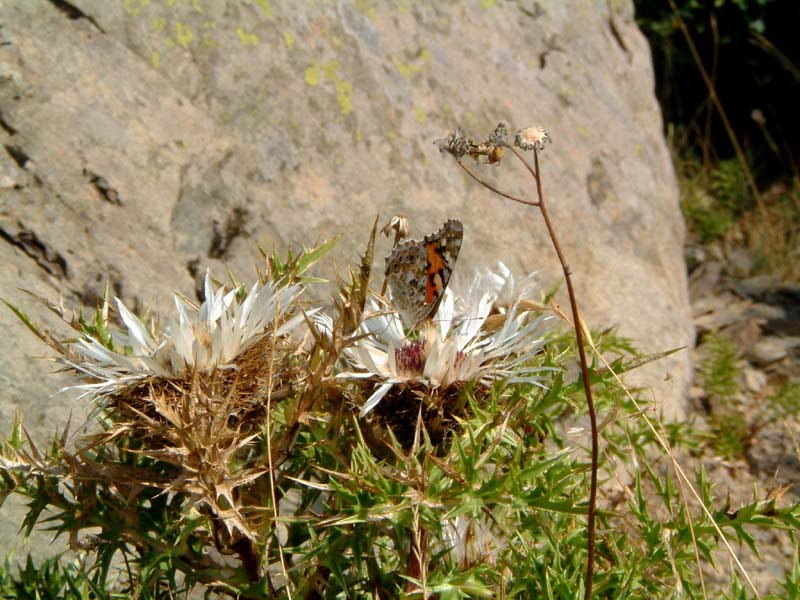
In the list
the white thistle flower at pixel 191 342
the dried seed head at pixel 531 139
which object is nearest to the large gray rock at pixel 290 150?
the white thistle flower at pixel 191 342

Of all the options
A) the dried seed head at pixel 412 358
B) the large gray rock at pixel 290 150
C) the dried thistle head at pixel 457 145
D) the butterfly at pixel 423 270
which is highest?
the dried thistle head at pixel 457 145

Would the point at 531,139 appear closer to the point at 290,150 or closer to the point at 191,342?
the point at 191,342

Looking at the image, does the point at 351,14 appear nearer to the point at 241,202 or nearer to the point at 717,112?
the point at 241,202

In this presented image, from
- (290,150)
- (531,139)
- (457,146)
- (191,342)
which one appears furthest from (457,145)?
(290,150)

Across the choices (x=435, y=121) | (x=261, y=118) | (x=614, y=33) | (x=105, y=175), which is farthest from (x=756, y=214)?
(x=105, y=175)

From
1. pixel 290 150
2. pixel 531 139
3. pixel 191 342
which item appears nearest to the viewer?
pixel 531 139

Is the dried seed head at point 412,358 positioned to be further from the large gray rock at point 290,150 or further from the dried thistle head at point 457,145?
the large gray rock at point 290,150
